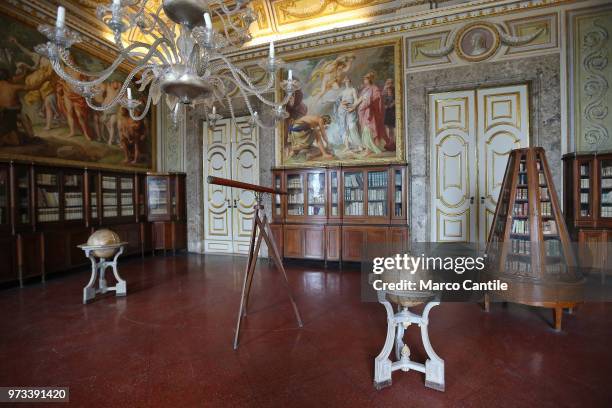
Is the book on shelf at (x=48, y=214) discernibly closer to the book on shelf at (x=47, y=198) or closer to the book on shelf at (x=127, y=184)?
the book on shelf at (x=47, y=198)

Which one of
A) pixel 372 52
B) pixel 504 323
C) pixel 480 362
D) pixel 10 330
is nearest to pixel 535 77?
pixel 372 52

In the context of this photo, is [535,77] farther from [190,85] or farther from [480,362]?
[190,85]

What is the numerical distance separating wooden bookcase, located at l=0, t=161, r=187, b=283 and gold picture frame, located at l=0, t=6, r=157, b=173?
0.20 metres

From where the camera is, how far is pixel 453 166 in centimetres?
658

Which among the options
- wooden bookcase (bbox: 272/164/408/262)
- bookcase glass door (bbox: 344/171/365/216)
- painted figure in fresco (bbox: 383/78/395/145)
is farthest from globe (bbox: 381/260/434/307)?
painted figure in fresco (bbox: 383/78/395/145)

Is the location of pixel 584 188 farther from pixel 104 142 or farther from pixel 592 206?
pixel 104 142

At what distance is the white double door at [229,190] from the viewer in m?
8.25

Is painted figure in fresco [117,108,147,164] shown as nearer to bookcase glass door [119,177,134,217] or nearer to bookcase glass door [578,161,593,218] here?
bookcase glass door [119,177,134,217]

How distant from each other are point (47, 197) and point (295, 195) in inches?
184

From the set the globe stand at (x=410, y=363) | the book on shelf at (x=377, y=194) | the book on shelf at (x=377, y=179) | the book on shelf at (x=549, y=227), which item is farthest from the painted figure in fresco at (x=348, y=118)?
the globe stand at (x=410, y=363)

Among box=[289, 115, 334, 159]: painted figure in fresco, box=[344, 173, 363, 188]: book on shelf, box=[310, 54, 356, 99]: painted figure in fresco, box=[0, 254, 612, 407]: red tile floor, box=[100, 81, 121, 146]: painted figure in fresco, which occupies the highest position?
box=[310, 54, 356, 99]: painted figure in fresco

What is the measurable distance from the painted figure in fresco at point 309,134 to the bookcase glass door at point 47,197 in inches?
184

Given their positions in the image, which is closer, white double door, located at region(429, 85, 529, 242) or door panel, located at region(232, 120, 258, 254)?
white double door, located at region(429, 85, 529, 242)

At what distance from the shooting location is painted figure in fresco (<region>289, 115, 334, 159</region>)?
24.2ft
